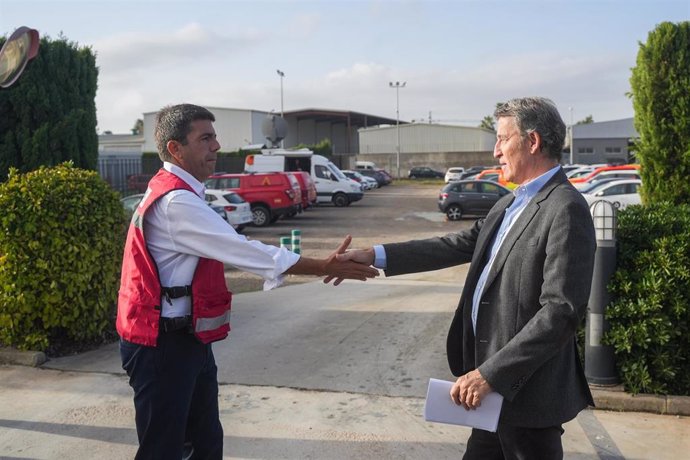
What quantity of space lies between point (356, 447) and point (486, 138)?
70.6 meters

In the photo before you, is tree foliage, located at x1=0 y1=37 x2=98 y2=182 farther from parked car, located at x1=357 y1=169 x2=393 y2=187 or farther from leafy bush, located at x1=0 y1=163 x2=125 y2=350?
parked car, located at x1=357 y1=169 x2=393 y2=187

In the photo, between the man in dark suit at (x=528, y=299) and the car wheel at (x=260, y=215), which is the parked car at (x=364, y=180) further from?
the man in dark suit at (x=528, y=299)

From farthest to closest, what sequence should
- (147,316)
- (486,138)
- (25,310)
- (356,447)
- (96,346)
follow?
(486,138), (96,346), (25,310), (356,447), (147,316)

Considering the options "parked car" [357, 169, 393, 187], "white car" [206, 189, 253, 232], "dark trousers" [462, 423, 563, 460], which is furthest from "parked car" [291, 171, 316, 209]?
"parked car" [357, 169, 393, 187]

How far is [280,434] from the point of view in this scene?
475 cm

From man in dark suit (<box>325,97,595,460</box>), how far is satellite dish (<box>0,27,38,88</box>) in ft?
12.7

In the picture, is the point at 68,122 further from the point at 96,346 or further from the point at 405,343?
the point at 405,343

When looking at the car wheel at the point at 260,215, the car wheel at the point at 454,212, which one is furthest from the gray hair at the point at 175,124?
the car wheel at the point at 454,212

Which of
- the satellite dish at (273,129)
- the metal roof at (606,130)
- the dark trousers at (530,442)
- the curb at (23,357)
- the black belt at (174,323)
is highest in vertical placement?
the metal roof at (606,130)

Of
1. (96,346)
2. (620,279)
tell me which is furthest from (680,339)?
(96,346)

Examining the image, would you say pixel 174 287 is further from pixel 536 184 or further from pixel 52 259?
pixel 52 259

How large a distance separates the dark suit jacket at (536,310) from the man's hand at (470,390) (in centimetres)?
3

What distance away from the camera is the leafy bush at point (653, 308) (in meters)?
5.11

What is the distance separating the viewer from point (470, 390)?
2.57 metres
